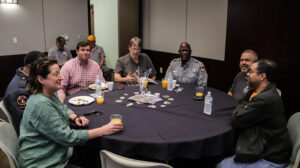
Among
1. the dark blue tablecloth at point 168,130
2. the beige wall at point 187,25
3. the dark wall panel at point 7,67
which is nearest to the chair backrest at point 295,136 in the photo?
the dark blue tablecloth at point 168,130

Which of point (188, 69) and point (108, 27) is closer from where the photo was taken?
point (188, 69)

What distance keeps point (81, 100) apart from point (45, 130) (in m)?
0.88

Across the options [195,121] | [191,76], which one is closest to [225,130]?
[195,121]

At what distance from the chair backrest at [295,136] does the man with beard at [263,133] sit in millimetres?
42

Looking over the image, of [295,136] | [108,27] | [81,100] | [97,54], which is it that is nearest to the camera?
[295,136]

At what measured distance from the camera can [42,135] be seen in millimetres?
1609

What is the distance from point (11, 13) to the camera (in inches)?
218

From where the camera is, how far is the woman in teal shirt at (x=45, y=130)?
1.55m

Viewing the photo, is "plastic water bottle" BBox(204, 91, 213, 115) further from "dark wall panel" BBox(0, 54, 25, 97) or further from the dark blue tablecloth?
"dark wall panel" BBox(0, 54, 25, 97)

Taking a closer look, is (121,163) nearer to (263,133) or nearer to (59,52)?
(263,133)

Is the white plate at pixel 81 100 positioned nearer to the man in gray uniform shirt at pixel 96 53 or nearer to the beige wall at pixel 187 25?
the beige wall at pixel 187 25

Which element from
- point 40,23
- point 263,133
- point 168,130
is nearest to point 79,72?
point 168,130

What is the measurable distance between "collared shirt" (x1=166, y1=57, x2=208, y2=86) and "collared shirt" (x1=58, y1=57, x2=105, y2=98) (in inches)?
47.3

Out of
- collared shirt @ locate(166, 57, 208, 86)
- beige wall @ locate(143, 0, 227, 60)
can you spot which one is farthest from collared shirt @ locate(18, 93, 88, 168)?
beige wall @ locate(143, 0, 227, 60)
